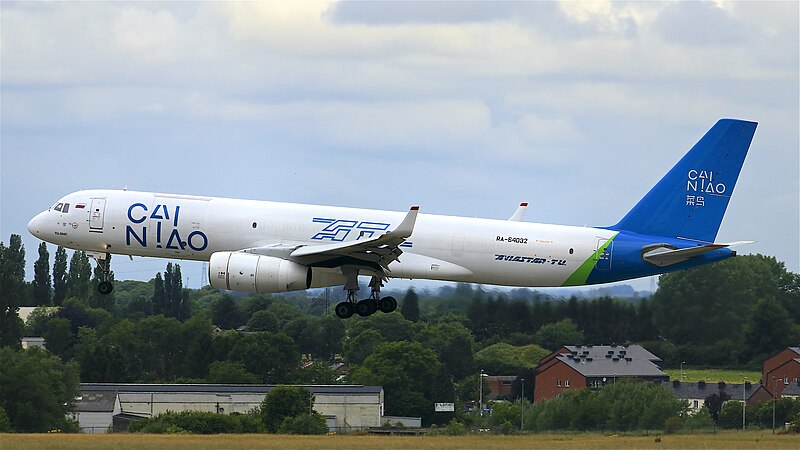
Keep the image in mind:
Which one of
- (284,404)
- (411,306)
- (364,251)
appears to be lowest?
(284,404)

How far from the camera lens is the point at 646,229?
196 ft

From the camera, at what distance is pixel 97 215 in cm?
6028

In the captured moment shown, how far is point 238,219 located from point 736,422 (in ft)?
122

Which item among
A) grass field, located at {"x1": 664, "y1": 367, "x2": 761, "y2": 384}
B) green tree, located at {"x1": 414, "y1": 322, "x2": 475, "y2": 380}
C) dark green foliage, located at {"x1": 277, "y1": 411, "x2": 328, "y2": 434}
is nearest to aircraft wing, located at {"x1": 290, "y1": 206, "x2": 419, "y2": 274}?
dark green foliage, located at {"x1": 277, "y1": 411, "x2": 328, "y2": 434}

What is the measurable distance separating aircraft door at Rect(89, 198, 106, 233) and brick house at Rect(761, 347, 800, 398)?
38.1m

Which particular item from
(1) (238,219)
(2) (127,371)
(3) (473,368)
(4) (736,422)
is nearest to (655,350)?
(4) (736,422)

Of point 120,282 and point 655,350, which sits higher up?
point 120,282

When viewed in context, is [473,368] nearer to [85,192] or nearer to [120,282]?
[85,192]

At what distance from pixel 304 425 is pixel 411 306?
1505cm

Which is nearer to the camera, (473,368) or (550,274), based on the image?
(550,274)

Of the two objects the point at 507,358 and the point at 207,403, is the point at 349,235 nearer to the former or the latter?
the point at 207,403

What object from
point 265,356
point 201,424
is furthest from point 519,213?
point 265,356

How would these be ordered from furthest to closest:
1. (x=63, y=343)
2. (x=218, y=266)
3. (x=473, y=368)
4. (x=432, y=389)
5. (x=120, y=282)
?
(x=120, y=282) → (x=63, y=343) → (x=473, y=368) → (x=432, y=389) → (x=218, y=266)

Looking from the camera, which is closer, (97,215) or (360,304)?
(360,304)
